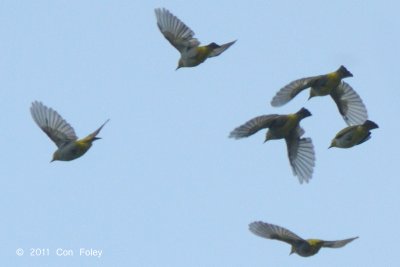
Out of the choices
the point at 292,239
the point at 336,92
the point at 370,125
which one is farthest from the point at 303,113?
the point at 336,92

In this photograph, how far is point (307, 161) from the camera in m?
19.5

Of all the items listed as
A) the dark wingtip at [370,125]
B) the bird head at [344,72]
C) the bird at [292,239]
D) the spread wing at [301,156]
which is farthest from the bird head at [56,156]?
the dark wingtip at [370,125]

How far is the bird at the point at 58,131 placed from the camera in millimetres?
18281

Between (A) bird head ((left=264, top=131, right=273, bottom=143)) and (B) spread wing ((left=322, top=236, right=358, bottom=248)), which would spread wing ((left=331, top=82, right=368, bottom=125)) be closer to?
(A) bird head ((left=264, top=131, right=273, bottom=143))

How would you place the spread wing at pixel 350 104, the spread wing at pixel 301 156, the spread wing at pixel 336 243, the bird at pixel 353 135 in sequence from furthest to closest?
1. the spread wing at pixel 350 104
2. the spread wing at pixel 301 156
3. the bird at pixel 353 135
4. the spread wing at pixel 336 243

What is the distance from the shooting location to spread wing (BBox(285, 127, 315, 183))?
19.4 metres

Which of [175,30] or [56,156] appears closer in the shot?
[56,156]

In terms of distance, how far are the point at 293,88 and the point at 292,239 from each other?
2.11 meters

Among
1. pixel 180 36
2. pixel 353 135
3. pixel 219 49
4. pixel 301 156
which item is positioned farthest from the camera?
pixel 301 156

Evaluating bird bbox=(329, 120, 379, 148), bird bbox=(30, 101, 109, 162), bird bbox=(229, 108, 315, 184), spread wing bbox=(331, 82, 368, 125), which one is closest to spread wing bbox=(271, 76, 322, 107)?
bird bbox=(229, 108, 315, 184)

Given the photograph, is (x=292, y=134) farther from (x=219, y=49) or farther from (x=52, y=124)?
(x=52, y=124)

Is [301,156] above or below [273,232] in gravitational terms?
above

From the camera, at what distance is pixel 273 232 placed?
18000 millimetres

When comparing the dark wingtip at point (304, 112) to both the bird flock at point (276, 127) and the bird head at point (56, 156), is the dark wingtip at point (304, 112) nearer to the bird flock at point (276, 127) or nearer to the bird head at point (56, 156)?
the bird flock at point (276, 127)
